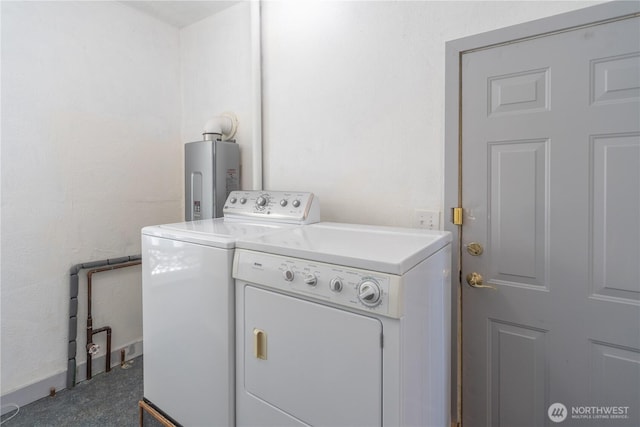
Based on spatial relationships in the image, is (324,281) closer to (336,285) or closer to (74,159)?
(336,285)

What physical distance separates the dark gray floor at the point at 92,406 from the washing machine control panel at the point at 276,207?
1.34m

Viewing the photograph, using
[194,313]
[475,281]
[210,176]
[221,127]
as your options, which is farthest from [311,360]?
[221,127]

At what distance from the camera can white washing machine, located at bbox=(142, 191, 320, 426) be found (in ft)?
4.47

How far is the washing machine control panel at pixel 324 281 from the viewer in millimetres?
958

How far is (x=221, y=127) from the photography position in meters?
2.50

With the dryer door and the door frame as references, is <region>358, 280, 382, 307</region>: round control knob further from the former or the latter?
the door frame

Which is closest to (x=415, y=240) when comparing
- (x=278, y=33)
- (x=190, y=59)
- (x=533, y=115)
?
(x=533, y=115)

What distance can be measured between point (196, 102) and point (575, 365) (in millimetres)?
3008

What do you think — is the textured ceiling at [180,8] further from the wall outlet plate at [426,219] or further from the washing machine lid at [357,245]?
the wall outlet plate at [426,219]

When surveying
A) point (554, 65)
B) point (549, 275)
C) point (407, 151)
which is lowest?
point (549, 275)

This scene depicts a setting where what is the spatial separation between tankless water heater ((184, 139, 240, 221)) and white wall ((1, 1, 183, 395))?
0.53m

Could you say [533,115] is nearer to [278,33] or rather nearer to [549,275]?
[549,275]

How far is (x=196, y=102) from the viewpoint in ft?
9.21

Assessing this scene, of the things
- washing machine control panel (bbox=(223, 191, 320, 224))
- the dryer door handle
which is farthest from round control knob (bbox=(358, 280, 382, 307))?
washing machine control panel (bbox=(223, 191, 320, 224))
